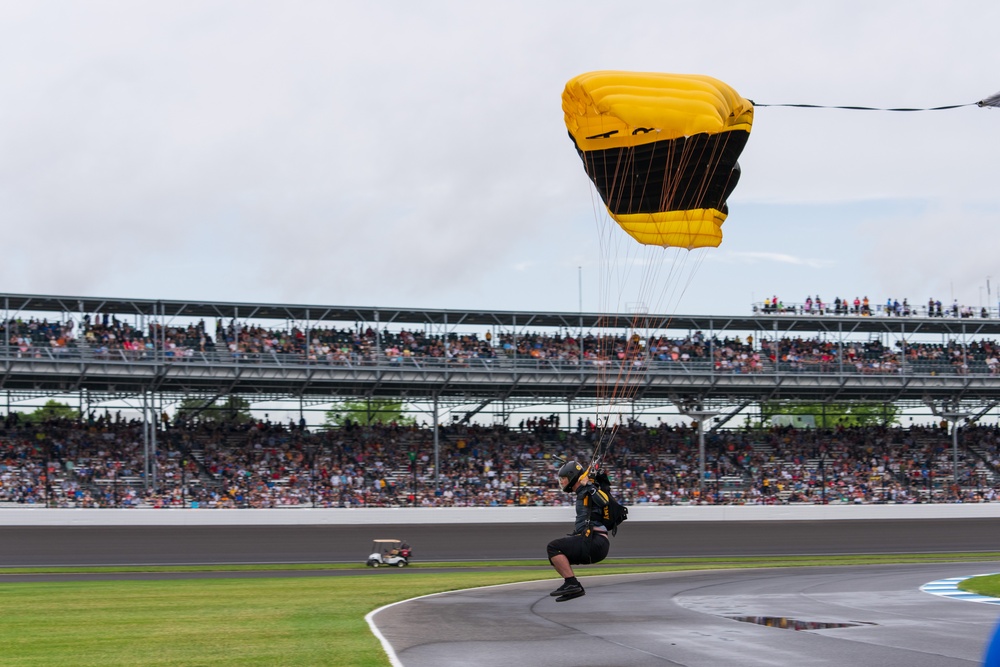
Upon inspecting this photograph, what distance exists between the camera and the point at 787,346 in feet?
166

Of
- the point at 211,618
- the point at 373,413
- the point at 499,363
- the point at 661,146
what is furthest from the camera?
the point at 373,413

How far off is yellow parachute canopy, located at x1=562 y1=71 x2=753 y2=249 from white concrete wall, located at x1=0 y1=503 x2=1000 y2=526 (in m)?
19.5

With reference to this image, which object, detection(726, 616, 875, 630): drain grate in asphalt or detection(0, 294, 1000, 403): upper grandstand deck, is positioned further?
detection(0, 294, 1000, 403): upper grandstand deck

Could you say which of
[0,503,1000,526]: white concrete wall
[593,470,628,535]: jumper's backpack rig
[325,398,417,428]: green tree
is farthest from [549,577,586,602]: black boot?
[325,398,417,428]: green tree

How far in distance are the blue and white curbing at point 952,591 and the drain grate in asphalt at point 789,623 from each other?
431 cm

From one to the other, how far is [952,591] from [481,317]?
3053 cm

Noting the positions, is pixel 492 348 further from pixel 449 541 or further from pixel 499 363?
pixel 449 541

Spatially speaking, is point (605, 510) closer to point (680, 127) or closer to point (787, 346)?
point (680, 127)

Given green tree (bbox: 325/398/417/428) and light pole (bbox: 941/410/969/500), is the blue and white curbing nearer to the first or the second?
green tree (bbox: 325/398/417/428)

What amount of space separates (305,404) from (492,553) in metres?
19.3

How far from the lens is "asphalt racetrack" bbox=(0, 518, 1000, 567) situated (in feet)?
99.3

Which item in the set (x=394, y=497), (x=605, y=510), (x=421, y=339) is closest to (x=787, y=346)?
(x=421, y=339)

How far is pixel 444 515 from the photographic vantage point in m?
37.9

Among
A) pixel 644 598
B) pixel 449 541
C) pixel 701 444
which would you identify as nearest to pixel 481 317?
pixel 701 444
